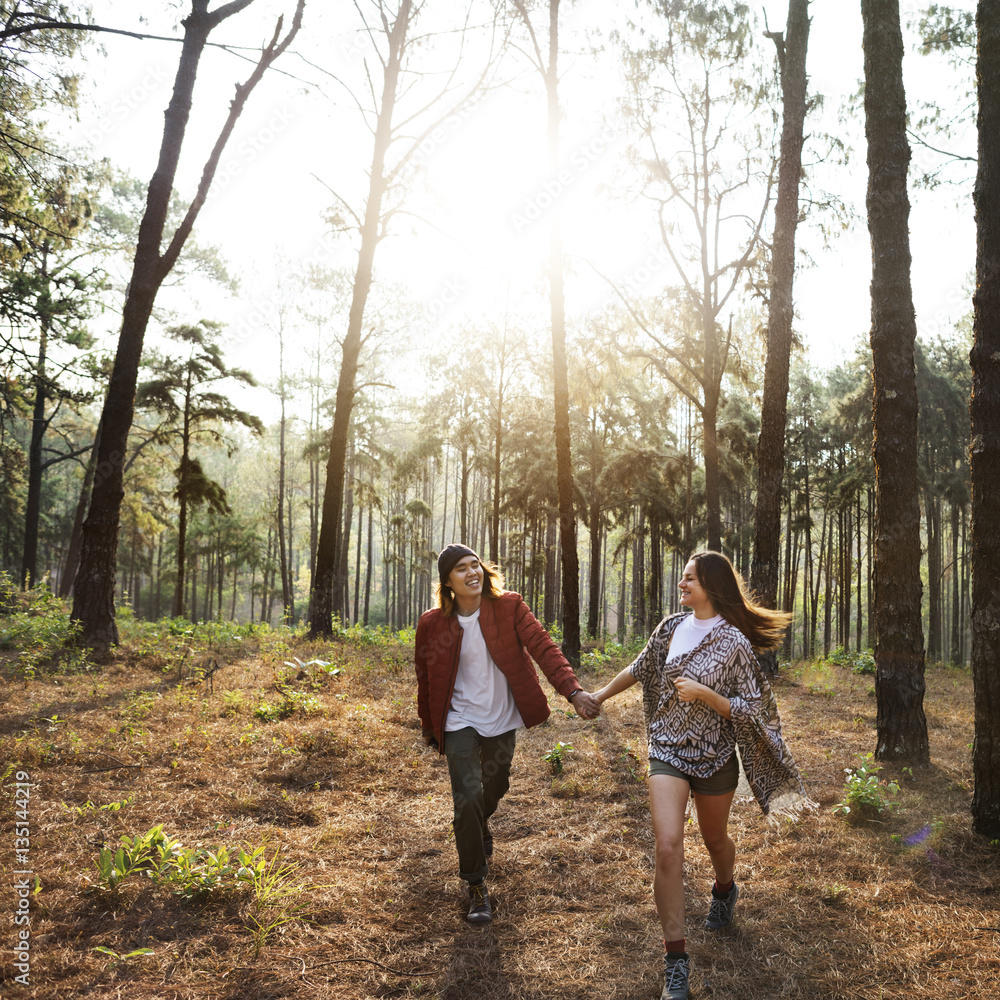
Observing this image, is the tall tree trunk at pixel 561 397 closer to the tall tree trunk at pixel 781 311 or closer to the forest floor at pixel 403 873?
the tall tree trunk at pixel 781 311

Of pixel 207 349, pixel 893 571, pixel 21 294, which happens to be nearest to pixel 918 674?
pixel 893 571

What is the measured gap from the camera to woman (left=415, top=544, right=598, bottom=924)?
3723 mm

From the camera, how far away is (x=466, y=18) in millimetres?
12844

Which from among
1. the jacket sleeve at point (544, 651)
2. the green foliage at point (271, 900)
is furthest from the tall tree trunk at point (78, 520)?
the jacket sleeve at point (544, 651)

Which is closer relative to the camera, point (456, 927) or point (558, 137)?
point (456, 927)

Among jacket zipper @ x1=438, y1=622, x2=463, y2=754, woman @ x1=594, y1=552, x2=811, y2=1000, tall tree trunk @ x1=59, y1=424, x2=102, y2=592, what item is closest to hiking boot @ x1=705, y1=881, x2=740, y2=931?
woman @ x1=594, y1=552, x2=811, y2=1000

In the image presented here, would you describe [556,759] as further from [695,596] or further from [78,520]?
[78,520]

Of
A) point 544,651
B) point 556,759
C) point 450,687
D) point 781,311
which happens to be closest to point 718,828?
point 544,651

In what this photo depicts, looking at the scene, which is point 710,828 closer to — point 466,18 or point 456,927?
point 456,927

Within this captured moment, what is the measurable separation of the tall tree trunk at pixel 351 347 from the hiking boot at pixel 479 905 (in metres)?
9.73

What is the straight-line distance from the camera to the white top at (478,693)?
3.85 meters

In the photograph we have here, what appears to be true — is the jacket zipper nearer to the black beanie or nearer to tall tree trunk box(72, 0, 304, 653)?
the black beanie

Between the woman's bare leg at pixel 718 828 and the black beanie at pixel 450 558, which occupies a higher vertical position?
the black beanie at pixel 450 558

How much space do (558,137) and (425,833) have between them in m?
11.4
